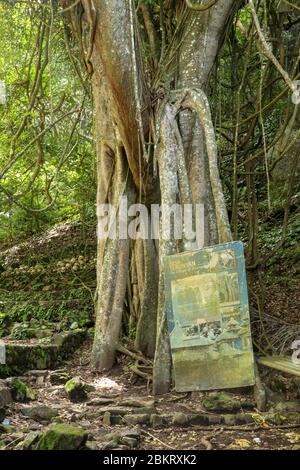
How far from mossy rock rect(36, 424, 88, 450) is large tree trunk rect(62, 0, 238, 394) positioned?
1453 mm

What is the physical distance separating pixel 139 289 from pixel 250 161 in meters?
1.73

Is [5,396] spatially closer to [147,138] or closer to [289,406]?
[289,406]

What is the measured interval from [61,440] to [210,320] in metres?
1.39

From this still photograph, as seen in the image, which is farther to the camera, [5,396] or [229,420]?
[5,396]

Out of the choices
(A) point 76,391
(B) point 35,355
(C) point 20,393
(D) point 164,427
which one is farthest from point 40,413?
(B) point 35,355

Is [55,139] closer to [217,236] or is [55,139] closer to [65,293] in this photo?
[65,293]

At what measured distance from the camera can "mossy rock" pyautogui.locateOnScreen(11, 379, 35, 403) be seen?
154 inches

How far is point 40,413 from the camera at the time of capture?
3.59 metres

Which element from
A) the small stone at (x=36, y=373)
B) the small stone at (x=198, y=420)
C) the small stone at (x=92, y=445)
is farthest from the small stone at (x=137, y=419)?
the small stone at (x=36, y=373)

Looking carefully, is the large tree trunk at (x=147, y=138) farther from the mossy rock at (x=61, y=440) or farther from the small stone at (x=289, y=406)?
the mossy rock at (x=61, y=440)

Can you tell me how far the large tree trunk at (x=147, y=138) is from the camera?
4.24m

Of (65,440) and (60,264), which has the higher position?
(60,264)

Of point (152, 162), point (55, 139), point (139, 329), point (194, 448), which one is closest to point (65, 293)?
point (55, 139)

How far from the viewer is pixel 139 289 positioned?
18.2ft
